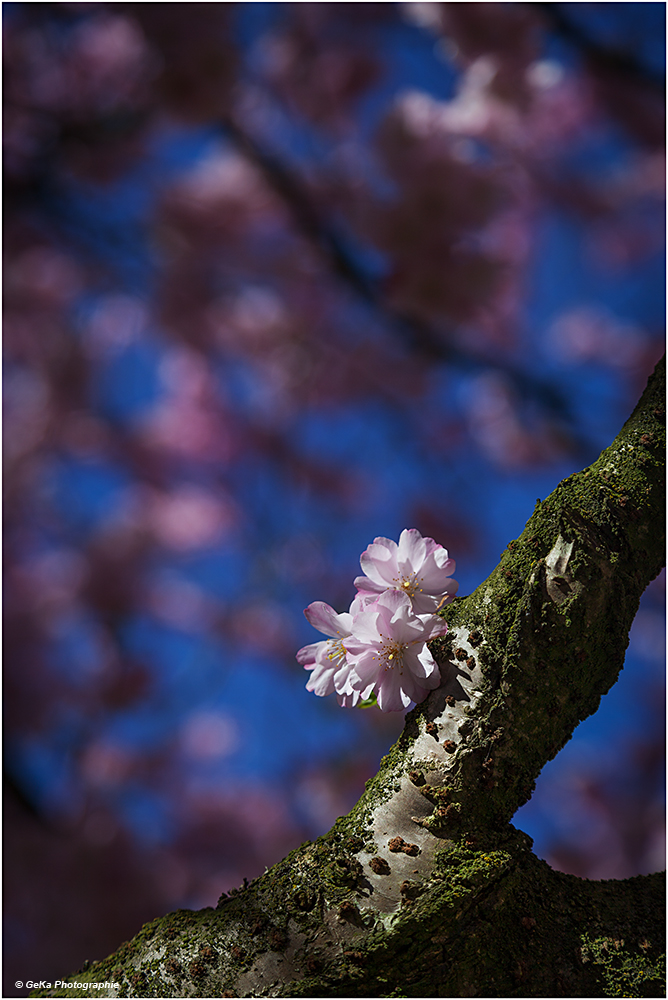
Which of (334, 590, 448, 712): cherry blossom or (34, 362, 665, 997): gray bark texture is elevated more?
(334, 590, 448, 712): cherry blossom

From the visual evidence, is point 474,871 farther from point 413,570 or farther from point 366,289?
point 366,289

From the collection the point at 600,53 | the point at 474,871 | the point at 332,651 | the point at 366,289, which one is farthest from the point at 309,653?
the point at 600,53

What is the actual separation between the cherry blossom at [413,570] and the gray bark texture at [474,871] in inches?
0.8

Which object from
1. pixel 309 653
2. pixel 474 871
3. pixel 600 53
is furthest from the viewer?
pixel 600 53

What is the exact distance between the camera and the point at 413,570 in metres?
0.48

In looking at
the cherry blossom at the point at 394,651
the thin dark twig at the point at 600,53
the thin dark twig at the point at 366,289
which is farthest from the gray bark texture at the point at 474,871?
the thin dark twig at the point at 600,53

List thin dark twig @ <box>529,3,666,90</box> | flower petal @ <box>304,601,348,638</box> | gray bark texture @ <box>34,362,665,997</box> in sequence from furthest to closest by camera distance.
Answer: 1. thin dark twig @ <box>529,3,666,90</box>
2. flower petal @ <box>304,601,348,638</box>
3. gray bark texture @ <box>34,362,665,997</box>

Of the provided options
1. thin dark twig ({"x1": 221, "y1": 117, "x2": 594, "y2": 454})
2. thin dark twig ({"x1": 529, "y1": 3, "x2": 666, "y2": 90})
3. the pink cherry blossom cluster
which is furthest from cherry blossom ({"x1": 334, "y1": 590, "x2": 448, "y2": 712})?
thin dark twig ({"x1": 529, "y1": 3, "x2": 666, "y2": 90})

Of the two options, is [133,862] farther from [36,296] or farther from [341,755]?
[36,296]

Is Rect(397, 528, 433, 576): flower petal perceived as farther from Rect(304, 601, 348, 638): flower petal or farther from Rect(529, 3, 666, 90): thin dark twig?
Rect(529, 3, 666, 90): thin dark twig

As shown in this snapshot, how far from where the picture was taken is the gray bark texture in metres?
0.38

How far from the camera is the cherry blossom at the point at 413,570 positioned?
1.56 feet

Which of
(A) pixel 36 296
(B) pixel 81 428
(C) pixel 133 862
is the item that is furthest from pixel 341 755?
(A) pixel 36 296

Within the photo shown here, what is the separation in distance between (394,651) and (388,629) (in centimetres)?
2
